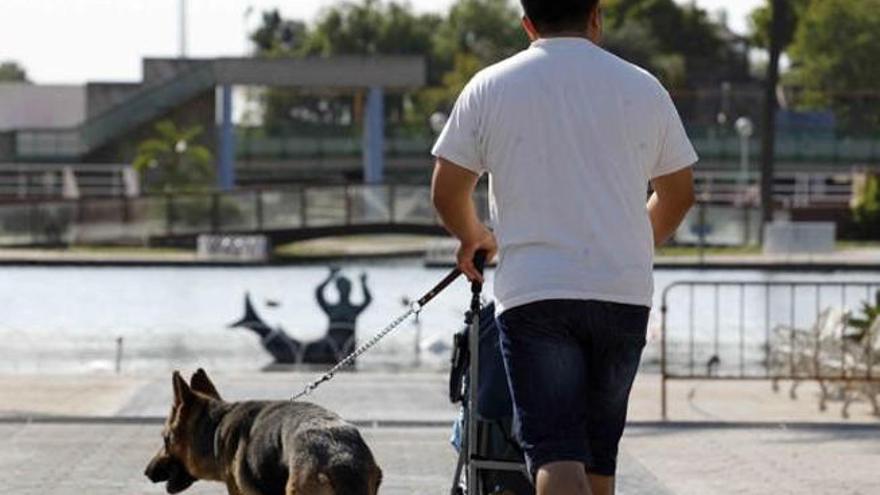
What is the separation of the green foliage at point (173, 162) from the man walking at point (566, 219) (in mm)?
64825

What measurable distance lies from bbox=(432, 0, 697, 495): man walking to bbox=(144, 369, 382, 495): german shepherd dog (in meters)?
1.41

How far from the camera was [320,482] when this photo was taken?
8.61 metres

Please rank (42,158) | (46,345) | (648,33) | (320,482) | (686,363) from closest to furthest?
(320,482)
(686,363)
(46,345)
(42,158)
(648,33)

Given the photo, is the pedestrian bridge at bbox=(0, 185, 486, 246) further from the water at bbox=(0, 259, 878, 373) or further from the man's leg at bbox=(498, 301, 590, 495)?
the man's leg at bbox=(498, 301, 590, 495)

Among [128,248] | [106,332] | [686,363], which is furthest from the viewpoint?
[128,248]

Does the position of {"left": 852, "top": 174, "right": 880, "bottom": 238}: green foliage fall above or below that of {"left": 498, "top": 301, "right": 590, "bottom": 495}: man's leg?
below

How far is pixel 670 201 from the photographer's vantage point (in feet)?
25.4

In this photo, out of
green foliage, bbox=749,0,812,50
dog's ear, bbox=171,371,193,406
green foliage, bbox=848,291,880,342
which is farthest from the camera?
green foliage, bbox=749,0,812,50

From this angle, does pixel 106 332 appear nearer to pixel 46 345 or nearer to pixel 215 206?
pixel 46 345

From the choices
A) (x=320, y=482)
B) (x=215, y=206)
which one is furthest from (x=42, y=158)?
(x=320, y=482)

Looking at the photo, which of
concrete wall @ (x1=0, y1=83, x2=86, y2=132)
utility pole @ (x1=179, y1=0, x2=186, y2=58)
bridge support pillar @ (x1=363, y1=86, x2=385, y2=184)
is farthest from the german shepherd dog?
utility pole @ (x1=179, y1=0, x2=186, y2=58)

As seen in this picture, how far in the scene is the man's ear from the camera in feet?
24.7

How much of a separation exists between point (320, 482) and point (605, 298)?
5.57 feet

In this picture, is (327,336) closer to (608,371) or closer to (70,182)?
(608,371)
